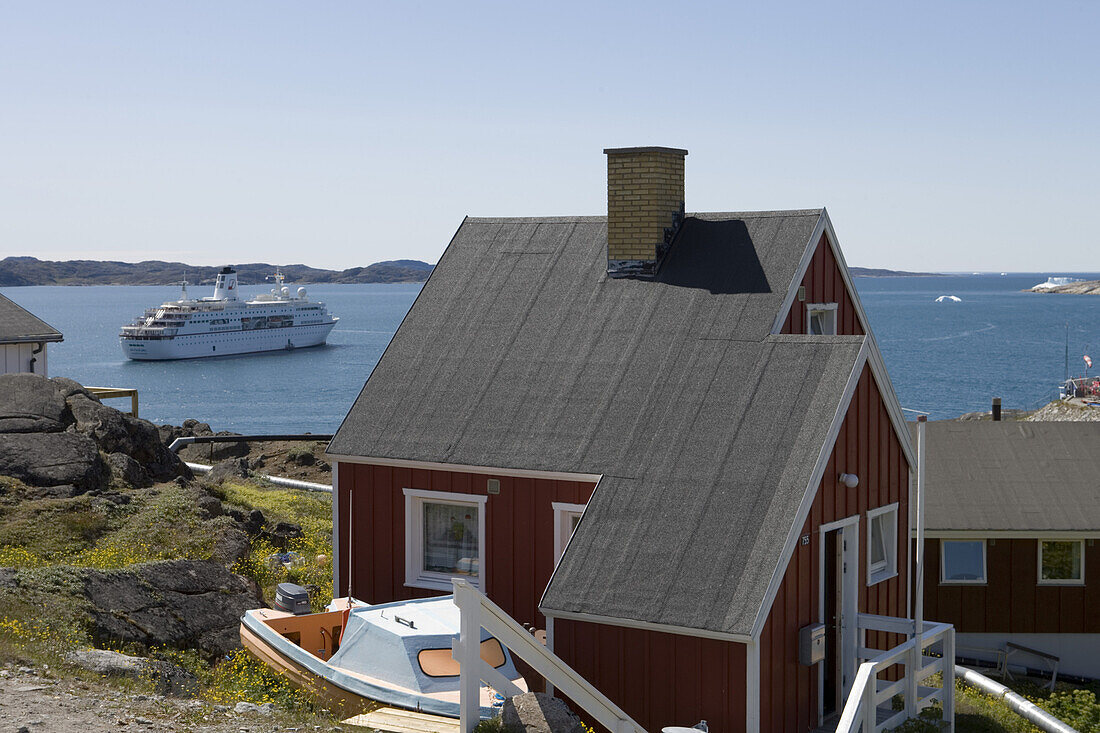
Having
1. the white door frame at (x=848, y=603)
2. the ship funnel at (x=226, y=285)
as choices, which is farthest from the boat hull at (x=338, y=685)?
the ship funnel at (x=226, y=285)

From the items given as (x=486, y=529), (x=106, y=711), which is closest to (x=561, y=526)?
(x=486, y=529)

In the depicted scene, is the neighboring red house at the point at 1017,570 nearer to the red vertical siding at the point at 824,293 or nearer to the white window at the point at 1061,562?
the white window at the point at 1061,562

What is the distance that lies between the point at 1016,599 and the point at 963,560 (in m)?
1.26

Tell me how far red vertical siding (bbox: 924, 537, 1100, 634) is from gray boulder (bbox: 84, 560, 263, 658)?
14.0 metres

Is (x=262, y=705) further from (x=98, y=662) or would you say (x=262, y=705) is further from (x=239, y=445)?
(x=239, y=445)

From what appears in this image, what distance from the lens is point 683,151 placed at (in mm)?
18312

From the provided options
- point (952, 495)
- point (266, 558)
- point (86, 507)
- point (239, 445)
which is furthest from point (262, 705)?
point (239, 445)

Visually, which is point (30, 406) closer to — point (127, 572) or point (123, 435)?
point (123, 435)

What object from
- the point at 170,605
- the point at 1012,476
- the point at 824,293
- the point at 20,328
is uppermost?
the point at 824,293

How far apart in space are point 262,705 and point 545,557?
4.20m

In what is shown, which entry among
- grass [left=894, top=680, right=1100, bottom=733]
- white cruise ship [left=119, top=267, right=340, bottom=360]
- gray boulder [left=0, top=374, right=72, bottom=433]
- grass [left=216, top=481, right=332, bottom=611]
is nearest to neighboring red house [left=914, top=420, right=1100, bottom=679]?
grass [left=894, top=680, right=1100, bottom=733]

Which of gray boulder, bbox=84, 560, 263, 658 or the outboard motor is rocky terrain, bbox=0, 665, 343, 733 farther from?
the outboard motor

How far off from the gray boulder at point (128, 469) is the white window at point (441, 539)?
31.8 ft

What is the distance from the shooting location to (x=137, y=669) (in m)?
13.3
